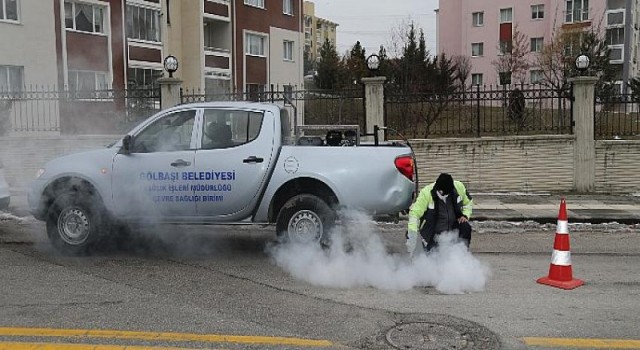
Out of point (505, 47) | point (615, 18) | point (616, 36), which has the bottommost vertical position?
point (505, 47)

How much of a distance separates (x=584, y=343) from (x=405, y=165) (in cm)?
303

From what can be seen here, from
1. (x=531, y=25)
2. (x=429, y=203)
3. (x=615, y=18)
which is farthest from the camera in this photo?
(x=531, y=25)

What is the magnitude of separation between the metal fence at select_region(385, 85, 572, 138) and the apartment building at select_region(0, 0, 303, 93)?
19.7 feet

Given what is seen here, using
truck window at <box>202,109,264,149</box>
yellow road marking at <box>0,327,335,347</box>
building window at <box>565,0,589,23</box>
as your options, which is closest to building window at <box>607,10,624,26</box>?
building window at <box>565,0,589,23</box>

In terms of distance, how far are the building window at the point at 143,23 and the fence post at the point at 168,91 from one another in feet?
58.6

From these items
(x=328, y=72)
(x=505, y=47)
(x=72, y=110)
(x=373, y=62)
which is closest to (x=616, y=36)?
(x=505, y=47)

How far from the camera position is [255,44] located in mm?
39531

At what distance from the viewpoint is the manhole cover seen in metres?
4.51

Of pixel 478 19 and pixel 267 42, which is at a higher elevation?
pixel 478 19

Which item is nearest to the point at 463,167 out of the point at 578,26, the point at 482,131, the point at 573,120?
the point at 482,131

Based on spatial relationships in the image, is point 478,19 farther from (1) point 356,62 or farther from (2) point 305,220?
(2) point 305,220

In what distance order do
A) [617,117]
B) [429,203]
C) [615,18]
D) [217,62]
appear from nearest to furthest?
1. [429,203]
2. [617,117]
3. [217,62]
4. [615,18]

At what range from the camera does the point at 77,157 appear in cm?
757

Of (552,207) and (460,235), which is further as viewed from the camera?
(552,207)
